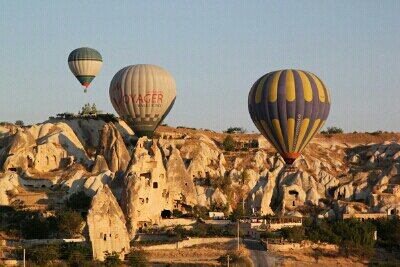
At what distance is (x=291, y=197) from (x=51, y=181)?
19831 millimetres

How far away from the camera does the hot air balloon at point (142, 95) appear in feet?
301

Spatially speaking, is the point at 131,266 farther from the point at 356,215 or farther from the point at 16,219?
the point at 356,215

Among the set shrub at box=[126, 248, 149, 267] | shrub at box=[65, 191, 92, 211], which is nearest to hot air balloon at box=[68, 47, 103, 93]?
shrub at box=[65, 191, 92, 211]

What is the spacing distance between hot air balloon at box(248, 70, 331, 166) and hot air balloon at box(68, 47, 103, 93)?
23.9 m

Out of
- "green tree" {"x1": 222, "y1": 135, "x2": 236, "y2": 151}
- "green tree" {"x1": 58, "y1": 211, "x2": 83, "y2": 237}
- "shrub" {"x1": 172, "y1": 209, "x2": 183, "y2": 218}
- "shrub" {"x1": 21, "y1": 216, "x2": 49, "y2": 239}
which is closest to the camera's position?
"shrub" {"x1": 21, "y1": 216, "x2": 49, "y2": 239}

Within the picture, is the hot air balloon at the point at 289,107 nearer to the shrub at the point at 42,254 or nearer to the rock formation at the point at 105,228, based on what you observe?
the rock formation at the point at 105,228

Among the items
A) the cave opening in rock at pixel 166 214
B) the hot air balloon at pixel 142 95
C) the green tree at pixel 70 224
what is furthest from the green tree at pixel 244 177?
the green tree at pixel 70 224

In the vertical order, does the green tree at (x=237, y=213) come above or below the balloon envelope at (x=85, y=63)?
below

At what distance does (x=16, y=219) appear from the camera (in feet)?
248

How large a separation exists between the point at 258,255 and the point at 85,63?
124 ft

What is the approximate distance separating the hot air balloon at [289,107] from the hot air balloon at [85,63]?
23.9m

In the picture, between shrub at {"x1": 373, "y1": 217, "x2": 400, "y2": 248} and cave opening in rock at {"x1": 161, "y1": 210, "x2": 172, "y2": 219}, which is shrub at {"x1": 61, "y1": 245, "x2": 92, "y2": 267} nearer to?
cave opening in rock at {"x1": 161, "y1": 210, "x2": 172, "y2": 219}

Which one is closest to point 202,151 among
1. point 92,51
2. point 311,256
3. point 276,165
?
point 276,165

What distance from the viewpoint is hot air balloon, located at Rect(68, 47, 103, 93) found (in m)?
101
